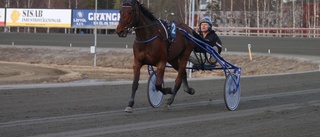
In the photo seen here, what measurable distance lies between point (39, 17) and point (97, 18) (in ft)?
27.3

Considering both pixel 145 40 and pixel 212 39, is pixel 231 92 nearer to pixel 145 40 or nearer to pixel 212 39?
pixel 212 39

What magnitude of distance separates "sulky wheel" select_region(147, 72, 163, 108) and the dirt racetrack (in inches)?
811

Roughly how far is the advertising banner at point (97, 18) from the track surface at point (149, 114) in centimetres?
4475

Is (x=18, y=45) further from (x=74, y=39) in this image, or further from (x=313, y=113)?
(x=313, y=113)

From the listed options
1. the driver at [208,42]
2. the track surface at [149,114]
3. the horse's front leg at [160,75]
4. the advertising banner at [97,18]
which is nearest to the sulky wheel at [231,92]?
the track surface at [149,114]

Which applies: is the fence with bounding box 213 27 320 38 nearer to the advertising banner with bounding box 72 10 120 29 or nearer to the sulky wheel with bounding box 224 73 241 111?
the advertising banner with bounding box 72 10 120 29

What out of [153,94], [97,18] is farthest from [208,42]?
[97,18]

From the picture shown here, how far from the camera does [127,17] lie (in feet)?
35.6

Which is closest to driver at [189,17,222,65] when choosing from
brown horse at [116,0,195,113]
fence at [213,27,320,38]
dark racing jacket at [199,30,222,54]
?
dark racing jacket at [199,30,222,54]

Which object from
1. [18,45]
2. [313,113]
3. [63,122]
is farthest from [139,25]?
[18,45]

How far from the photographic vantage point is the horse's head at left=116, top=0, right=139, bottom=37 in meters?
10.7

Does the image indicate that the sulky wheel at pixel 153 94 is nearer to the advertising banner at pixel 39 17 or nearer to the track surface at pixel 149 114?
the track surface at pixel 149 114

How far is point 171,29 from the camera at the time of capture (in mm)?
11508

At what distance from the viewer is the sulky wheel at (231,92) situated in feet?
39.6
